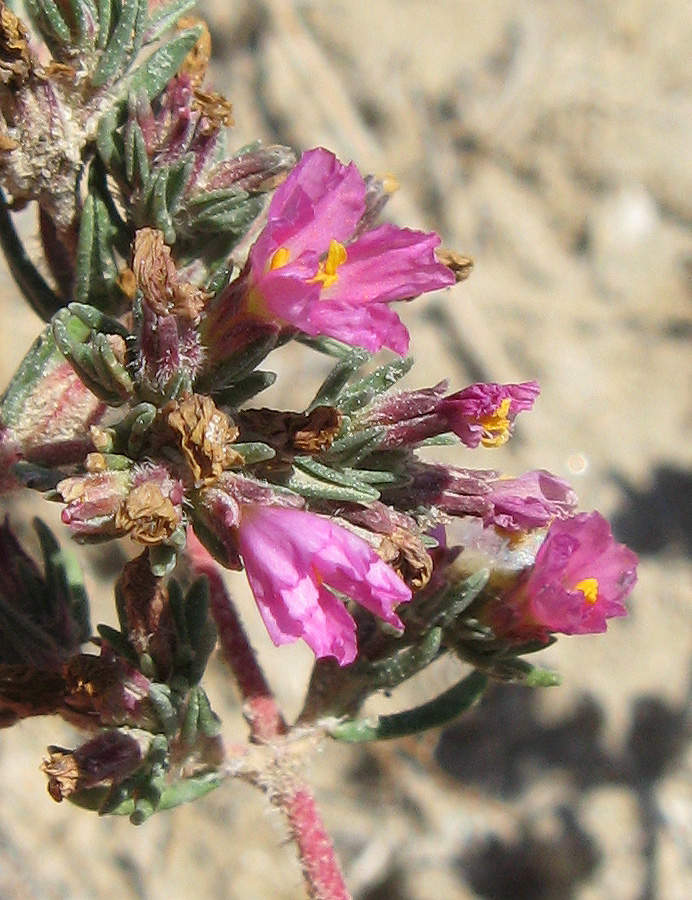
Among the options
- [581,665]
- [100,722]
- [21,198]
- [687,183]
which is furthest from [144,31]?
[687,183]

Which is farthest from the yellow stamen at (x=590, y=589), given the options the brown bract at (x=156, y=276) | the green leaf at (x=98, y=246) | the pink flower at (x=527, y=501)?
the green leaf at (x=98, y=246)

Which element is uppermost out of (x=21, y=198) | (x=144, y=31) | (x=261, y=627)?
(x=144, y=31)

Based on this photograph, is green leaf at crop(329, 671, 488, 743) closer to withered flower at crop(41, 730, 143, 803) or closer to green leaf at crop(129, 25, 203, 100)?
withered flower at crop(41, 730, 143, 803)

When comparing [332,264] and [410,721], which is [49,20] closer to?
[332,264]

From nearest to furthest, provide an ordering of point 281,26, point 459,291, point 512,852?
point 512,852, point 459,291, point 281,26

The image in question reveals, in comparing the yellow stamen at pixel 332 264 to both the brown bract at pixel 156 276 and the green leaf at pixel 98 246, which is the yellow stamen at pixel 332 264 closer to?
the brown bract at pixel 156 276

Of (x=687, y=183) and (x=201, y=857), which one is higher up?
(x=687, y=183)

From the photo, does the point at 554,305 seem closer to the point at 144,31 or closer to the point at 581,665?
the point at 581,665
